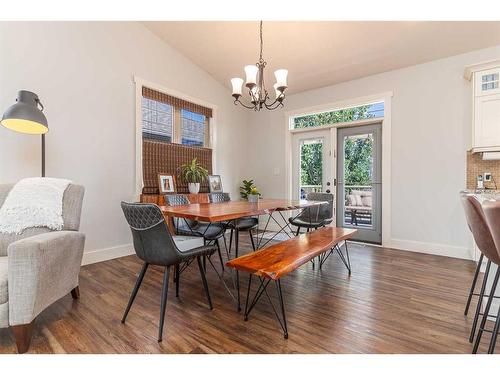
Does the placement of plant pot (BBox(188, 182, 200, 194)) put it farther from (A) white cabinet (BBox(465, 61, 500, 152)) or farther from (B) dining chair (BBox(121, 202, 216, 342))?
(A) white cabinet (BBox(465, 61, 500, 152))

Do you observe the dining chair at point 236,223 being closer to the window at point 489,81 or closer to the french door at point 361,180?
the french door at point 361,180

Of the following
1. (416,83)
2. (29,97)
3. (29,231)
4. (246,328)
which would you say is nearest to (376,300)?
(246,328)

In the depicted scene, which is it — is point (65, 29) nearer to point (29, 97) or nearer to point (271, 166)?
point (29, 97)

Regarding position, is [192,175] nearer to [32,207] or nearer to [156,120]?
[156,120]

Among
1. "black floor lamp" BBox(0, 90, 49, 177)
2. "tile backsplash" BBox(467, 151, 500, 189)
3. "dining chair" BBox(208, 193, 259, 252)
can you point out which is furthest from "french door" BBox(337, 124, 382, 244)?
"black floor lamp" BBox(0, 90, 49, 177)

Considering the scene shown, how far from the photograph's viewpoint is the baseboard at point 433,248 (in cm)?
324

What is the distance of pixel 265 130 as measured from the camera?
5.21 m

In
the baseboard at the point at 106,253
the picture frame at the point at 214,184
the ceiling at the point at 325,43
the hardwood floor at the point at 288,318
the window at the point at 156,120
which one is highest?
the ceiling at the point at 325,43

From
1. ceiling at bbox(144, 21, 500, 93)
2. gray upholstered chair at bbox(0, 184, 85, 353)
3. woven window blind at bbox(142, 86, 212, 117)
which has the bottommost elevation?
gray upholstered chair at bbox(0, 184, 85, 353)

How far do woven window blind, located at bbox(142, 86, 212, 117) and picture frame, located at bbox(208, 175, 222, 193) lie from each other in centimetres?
117

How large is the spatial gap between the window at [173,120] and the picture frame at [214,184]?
660 mm

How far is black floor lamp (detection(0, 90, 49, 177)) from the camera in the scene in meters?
2.04

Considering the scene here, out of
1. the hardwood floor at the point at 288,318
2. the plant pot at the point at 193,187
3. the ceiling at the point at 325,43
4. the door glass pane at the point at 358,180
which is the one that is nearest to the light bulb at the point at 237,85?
the ceiling at the point at 325,43
